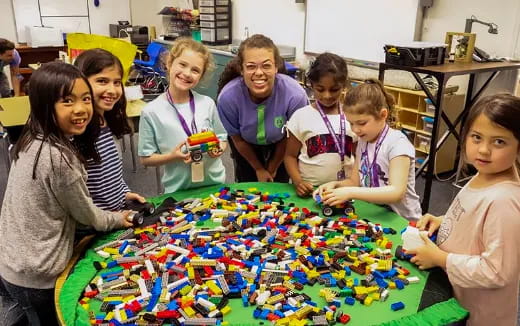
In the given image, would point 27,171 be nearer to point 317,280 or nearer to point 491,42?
point 317,280

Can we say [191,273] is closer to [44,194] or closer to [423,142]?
[44,194]

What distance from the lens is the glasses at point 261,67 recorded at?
230 cm

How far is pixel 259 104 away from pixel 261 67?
0.25 meters

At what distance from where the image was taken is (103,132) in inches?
79.2

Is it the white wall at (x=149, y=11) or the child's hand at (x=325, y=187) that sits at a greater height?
the white wall at (x=149, y=11)

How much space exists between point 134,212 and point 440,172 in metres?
3.61

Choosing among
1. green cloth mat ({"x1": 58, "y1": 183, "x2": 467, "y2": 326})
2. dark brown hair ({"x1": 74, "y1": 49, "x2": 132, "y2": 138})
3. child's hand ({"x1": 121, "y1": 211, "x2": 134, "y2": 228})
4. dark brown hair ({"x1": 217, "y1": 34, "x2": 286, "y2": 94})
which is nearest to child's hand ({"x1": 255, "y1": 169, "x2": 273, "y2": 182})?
dark brown hair ({"x1": 217, "y1": 34, "x2": 286, "y2": 94})

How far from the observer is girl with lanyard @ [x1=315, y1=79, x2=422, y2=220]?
6.11 ft

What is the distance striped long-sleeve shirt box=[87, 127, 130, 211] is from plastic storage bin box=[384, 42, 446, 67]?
249 centimetres

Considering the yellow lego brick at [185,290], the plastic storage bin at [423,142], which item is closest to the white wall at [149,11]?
the plastic storage bin at [423,142]

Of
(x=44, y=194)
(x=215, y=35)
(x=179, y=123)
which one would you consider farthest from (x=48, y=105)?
(x=215, y=35)

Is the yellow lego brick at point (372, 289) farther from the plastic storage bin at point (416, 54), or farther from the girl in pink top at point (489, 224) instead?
the plastic storage bin at point (416, 54)

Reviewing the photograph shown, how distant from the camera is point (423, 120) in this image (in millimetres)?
4355

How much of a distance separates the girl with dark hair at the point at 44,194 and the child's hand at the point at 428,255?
115cm
